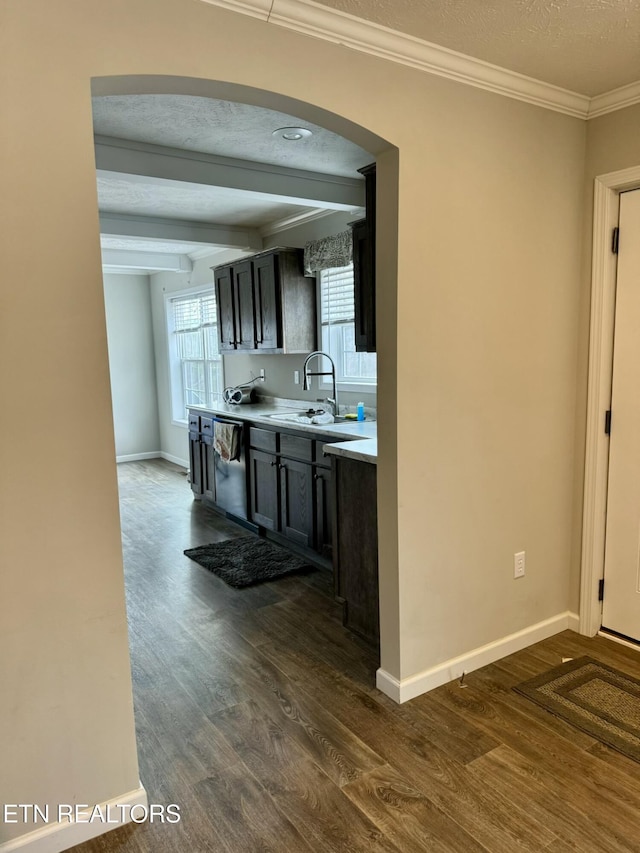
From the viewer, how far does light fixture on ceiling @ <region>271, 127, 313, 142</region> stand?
2.87 m

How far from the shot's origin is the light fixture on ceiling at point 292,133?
2.87 m

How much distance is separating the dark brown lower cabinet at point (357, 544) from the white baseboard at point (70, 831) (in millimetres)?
1294

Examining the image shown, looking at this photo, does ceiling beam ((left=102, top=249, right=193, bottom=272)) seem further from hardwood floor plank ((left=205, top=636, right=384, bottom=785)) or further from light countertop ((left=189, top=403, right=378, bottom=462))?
hardwood floor plank ((left=205, top=636, right=384, bottom=785))

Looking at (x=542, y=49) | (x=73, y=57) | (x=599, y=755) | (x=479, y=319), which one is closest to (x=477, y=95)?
(x=542, y=49)

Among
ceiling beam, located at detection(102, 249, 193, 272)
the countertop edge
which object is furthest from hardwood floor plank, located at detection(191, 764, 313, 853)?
ceiling beam, located at detection(102, 249, 193, 272)

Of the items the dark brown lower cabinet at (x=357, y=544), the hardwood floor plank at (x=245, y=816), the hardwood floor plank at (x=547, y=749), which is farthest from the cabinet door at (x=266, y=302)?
the hardwood floor plank at (x=245, y=816)

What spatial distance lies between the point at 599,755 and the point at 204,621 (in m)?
1.97

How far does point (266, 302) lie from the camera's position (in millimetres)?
4875

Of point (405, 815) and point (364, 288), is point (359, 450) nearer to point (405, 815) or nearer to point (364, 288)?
point (364, 288)

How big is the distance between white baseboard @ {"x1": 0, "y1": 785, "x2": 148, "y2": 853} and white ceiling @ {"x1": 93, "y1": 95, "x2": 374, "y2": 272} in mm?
2603

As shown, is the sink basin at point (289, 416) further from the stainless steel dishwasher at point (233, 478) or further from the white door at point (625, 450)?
the white door at point (625, 450)

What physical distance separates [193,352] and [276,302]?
9.25ft

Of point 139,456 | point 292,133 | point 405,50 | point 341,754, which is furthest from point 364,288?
point 139,456

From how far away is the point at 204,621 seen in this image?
3.20 m
